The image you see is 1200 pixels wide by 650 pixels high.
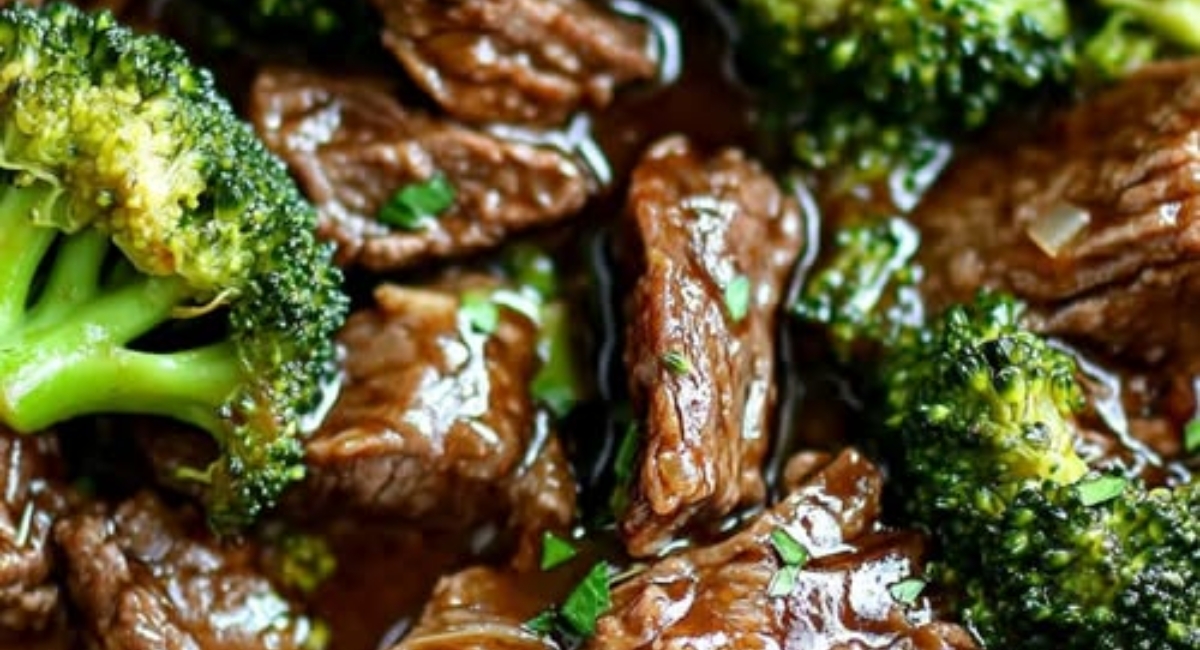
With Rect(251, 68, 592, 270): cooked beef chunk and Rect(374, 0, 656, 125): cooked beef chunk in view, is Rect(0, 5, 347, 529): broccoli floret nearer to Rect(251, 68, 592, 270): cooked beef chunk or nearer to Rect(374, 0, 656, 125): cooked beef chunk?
Rect(251, 68, 592, 270): cooked beef chunk

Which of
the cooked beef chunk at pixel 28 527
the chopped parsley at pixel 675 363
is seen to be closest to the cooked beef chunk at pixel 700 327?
the chopped parsley at pixel 675 363

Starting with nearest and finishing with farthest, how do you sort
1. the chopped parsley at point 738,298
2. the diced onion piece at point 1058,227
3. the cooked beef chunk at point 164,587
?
the cooked beef chunk at point 164,587 < the chopped parsley at point 738,298 < the diced onion piece at point 1058,227

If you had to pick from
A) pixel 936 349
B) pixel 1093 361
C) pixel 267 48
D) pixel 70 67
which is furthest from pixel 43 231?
pixel 1093 361

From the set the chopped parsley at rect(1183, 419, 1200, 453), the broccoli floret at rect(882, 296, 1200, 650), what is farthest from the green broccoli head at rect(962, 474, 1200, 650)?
the chopped parsley at rect(1183, 419, 1200, 453)

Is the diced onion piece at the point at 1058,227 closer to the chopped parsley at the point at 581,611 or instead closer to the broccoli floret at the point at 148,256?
the chopped parsley at the point at 581,611

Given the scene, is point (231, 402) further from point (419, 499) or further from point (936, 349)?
point (936, 349)

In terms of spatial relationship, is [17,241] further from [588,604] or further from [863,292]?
[863,292]
